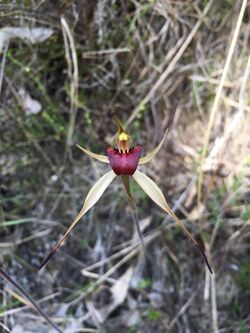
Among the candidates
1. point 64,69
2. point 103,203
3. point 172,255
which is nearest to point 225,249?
point 172,255

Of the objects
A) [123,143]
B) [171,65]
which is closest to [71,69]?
[171,65]

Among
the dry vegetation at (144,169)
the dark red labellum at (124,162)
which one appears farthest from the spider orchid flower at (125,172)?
the dry vegetation at (144,169)

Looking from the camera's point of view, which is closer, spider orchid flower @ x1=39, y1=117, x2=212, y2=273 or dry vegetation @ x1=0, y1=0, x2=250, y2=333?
spider orchid flower @ x1=39, y1=117, x2=212, y2=273

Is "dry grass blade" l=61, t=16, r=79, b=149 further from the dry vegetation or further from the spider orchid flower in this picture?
the spider orchid flower

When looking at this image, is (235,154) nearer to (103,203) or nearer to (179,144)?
(179,144)

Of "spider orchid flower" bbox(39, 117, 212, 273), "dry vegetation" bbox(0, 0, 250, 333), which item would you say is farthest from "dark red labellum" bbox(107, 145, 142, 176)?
"dry vegetation" bbox(0, 0, 250, 333)

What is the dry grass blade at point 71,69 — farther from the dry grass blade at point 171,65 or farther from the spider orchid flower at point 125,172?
the spider orchid flower at point 125,172

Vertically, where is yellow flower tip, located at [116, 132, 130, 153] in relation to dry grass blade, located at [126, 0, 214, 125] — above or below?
below

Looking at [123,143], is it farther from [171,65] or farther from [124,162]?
[171,65]
